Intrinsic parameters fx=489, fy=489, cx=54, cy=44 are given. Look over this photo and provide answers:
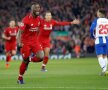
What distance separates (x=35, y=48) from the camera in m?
15.8

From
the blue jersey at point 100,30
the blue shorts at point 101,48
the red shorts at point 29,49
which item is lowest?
the blue shorts at point 101,48

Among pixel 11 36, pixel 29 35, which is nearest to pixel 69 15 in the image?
pixel 11 36

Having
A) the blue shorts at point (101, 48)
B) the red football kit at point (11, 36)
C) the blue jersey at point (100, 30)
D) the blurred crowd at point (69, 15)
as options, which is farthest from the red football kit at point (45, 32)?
the blurred crowd at point (69, 15)

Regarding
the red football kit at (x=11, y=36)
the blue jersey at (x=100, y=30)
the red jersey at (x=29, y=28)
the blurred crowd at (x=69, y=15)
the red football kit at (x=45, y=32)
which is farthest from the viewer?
the blurred crowd at (x=69, y=15)

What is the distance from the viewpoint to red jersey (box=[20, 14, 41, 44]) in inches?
607

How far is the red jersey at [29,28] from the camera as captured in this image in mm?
15406

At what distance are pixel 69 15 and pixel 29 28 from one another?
23.4 meters

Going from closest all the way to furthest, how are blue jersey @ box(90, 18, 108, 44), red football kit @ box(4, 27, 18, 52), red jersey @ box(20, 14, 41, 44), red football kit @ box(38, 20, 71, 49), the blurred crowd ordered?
1. red jersey @ box(20, 14, 41, 44)
2. blue jersey @ box(90, 18, 108, 44)
3. red football kit @ box(38, 20, 71, 49)
4. red football kit @ box(4, 27, 18, 52)
5. the blurred crowd

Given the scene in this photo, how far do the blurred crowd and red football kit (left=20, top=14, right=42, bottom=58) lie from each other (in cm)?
2022

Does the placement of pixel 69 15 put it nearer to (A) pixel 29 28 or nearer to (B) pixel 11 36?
(B) pixel 11 36

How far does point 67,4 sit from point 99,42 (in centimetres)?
2170

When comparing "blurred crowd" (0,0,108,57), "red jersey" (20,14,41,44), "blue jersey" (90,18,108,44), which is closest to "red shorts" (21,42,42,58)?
"red jersey" (20,14,41,44)

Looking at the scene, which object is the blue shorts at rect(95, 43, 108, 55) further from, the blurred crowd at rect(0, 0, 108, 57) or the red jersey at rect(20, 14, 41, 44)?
the blurred crowd at rect(0, 0, 108, 57)

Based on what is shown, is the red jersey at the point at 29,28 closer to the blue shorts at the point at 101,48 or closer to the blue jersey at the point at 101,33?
the blue jersey at the point at 101,33
